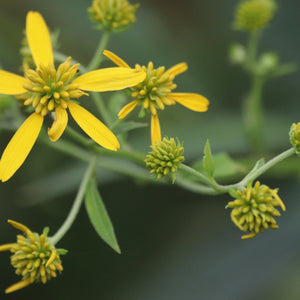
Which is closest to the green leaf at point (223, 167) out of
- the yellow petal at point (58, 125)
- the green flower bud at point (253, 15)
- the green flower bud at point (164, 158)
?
the green flower bud at point (164, 158)

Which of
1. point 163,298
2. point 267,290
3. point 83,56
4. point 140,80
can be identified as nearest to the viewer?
point 140,80

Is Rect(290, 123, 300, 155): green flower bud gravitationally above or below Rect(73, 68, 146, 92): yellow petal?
below

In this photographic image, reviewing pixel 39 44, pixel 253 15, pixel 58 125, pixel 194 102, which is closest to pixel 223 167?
pixel 194 102

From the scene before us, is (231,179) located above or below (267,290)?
above

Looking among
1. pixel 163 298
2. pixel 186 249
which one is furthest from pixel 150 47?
pixel 163 298

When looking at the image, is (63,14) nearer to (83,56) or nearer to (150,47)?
(83,56)

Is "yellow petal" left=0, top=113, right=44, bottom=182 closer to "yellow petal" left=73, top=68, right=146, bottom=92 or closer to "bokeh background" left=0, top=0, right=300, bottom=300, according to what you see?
"yellow petal" left=73, top=68, right=146, bottom=92

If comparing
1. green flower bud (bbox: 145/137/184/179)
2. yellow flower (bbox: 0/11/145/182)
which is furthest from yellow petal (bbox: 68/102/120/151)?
green flower bud (bbox: 145/137/184/179)

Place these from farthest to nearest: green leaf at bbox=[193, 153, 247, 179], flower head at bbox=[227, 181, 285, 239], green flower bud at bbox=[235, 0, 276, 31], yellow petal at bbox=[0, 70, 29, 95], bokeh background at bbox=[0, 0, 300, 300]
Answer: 1. bokeh background at bbox=[0, 0, 300, 300]
2. green flower bud at bbox=[235, 0, 276, 31]
3. green leaf at bbox=[193, 153, 247, 179]
4. yellow petal at bbox=[0, 70, 29, 95]
5. flower head at bbox=[227, 181, 285, 239]
